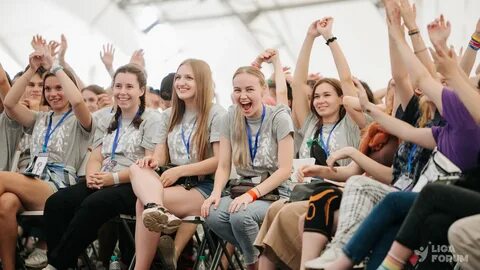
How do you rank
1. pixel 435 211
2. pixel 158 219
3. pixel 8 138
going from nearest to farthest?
pixel 435 211 < pixel 158 219 < pixel 8 138

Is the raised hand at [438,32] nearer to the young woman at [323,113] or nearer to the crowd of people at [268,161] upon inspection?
the crowd of people at [268,161]

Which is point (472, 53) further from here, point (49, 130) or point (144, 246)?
point (49, 130)

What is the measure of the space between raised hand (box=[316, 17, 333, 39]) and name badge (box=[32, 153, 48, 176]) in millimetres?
1728

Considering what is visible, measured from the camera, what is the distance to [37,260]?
4.28m

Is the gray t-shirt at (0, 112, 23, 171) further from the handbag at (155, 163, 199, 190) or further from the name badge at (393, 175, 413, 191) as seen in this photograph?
the name badge at (393, 175, 413, 191)

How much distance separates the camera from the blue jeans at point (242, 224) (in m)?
3.54

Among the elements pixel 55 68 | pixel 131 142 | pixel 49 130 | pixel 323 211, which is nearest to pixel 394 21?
pixel 323 211

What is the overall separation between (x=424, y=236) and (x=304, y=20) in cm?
559

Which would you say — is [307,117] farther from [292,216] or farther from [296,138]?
[292,216]

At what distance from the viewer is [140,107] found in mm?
4402

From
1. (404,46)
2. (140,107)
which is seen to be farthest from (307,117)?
(404,46)

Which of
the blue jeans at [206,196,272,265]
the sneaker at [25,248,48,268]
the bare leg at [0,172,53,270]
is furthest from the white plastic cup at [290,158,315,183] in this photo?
the sneaker at [25,248,48,268]

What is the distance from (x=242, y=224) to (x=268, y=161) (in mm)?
435

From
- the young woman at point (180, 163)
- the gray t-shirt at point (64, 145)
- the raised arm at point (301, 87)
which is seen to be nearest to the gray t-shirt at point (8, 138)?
the gray t-shirt at point (64, 145)
